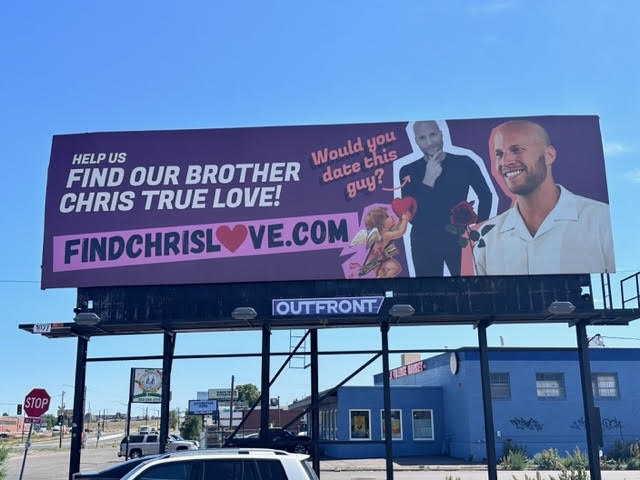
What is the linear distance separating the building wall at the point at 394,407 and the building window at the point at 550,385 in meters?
5.76

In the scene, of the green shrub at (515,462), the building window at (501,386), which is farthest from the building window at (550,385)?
the green shrub at (515,462)

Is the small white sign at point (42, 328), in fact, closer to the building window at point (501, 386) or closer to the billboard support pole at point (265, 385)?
the billboard support pole at point (265, 385)

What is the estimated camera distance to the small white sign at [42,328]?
17.4m

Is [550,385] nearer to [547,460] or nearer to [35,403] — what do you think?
[547,460]

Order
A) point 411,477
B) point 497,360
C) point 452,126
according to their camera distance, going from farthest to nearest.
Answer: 1. point 497,360
2. point 411,477
3. point 452,126

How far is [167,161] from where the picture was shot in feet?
61.8

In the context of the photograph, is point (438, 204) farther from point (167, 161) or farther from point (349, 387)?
point (349, 387)

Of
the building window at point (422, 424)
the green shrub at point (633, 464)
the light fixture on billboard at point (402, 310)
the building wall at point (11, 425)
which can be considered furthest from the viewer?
the building wall at point (11, 425)

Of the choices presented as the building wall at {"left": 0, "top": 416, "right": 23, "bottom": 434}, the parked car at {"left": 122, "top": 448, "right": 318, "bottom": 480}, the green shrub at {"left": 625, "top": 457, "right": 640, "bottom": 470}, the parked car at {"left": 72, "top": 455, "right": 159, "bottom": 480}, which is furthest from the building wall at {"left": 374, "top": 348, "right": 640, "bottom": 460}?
the building wall at {"left": 0, "top": 416, "right": 23, "bottom": 434}

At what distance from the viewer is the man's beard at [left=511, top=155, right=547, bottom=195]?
1855cm

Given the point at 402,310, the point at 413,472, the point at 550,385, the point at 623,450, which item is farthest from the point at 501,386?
the point at 402,310

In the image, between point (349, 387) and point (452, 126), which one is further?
point (349, 387)

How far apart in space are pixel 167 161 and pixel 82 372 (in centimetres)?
586

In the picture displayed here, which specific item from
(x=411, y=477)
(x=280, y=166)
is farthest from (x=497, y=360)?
(x=280, y=166)
